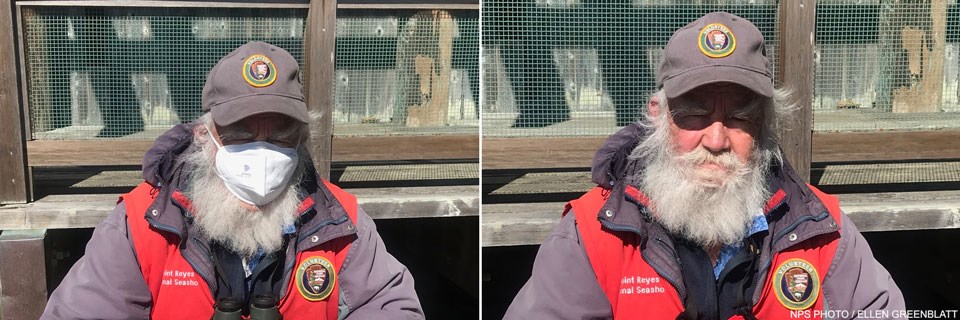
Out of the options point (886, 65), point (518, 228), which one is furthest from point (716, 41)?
point (886, 65)

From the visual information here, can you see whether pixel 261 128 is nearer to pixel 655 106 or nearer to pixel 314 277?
pixel 314 277

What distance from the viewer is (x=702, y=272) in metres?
2.76

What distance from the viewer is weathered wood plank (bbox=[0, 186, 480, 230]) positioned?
15.2 ft

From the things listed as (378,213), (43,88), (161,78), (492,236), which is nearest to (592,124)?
(492,236)

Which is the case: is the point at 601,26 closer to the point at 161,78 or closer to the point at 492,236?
the point at 492,236

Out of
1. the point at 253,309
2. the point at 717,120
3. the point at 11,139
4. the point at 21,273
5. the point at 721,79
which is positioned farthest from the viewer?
the point at 11,139

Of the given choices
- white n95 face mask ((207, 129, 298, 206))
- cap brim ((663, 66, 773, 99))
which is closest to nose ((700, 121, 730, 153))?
cap brim ((663, 66, 773, 99))

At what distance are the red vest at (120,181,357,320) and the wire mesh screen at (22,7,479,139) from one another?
1937mm

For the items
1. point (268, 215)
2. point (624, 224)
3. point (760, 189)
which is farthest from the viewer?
point (268, 215)

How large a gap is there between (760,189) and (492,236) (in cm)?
185

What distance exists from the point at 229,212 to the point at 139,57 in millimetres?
2033

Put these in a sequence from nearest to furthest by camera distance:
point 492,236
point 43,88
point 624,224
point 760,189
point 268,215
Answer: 1. point 624,224
2. point 760,189
3. point 268,215
4. point 492,236
5. point 43,88

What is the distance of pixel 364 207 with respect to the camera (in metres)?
4.84

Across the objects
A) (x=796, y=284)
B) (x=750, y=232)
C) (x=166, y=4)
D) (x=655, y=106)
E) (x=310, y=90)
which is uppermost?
(x=166, y=4)
